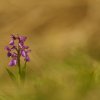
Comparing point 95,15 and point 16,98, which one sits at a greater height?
point 95,15

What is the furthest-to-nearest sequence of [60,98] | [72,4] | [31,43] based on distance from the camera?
1. [72,4]
2. [31,43]
3. [60,98]

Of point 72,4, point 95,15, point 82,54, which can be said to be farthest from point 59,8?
point 82,54

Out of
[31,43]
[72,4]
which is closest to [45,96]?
[31,43]

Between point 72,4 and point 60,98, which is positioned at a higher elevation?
point 72,4

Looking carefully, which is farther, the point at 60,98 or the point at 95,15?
the point at 95,15

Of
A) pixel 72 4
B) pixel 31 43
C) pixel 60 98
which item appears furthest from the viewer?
pixel 72 4

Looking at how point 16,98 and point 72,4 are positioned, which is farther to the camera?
point 72,4

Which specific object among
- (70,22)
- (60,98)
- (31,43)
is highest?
(70,22)

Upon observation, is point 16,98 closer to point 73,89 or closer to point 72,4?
point 73,89

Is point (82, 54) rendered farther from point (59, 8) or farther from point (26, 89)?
point (59, 8)
